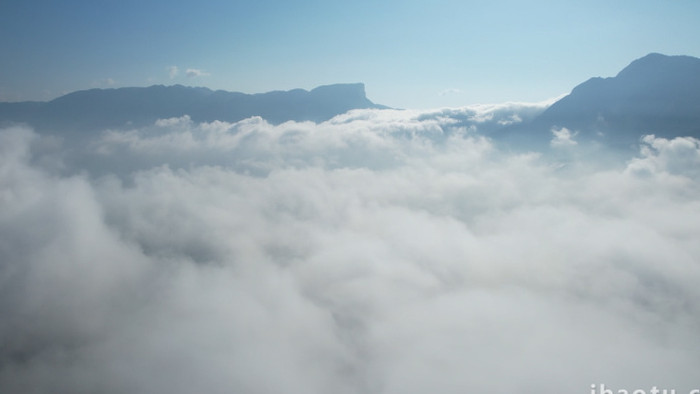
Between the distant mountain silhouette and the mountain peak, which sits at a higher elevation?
the mountain peak

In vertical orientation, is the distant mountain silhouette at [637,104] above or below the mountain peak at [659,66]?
below

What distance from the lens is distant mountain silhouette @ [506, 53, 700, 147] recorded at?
106 meters

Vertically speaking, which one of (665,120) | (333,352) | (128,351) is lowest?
(333,352)

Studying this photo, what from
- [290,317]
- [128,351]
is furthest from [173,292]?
[290,317]

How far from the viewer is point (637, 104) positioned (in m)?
117

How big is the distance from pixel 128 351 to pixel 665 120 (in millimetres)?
190436

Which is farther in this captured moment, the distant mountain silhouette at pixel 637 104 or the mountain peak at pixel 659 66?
the distant mountain silhouette at pixel 637 104

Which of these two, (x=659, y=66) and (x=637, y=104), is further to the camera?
(x=637, y=104)

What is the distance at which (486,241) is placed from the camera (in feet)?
388

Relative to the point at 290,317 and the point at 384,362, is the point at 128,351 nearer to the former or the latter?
the point at 290,317

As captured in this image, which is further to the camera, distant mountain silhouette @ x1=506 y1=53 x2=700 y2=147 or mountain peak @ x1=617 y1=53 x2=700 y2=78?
distant mountain silhouette @ x1=506 y1=53 x2=700 y2=147

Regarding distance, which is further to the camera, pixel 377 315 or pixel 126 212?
pixel 126 212

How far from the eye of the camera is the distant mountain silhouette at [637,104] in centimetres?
10612

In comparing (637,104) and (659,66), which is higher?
(659,66)
